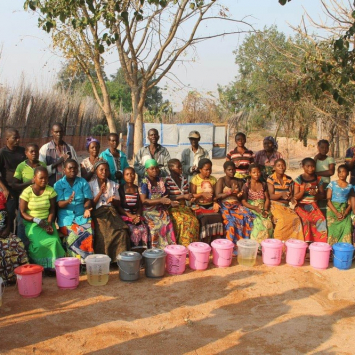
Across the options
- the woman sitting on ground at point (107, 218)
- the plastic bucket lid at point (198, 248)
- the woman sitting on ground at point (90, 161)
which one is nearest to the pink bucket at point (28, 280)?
the woman sitting on ground at point (107, 218)

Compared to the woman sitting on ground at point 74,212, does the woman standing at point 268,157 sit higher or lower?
higher

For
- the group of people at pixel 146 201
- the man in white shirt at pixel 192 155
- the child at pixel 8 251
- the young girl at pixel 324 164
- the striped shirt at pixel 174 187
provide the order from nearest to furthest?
the child at pixel 8 251 → the group of people at pixel 146 201 → the striped shirt at pixel 174 187 → the young girl at pixel 324 164 → the man in white shirt at pixel 192 155

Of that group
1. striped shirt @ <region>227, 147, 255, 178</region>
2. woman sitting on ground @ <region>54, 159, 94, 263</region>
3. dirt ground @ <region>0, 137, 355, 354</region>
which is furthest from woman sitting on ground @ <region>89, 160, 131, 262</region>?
striped shirt @ <region>227, 147, 255, 178</region>

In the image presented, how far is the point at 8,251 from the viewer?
4.89 meters

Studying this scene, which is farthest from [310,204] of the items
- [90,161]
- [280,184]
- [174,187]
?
[90,161]

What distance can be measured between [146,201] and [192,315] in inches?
79.6

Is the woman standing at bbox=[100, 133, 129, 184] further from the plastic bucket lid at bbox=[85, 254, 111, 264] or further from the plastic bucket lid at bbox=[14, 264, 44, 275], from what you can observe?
the plastic bucket lid at bbox=[14, 264, 44, 275]

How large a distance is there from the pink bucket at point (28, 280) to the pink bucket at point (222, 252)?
2207 mm

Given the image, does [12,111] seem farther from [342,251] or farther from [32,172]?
[342,251]

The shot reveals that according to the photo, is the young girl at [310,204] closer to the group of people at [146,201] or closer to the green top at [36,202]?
the group of people at [146,201]

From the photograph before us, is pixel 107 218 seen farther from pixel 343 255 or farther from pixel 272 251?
pixel 343 255

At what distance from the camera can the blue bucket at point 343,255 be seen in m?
5.65

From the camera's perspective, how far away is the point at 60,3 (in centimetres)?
477

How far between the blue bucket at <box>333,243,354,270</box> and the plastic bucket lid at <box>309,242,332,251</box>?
0.37 feet
